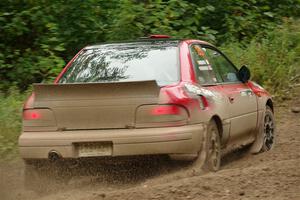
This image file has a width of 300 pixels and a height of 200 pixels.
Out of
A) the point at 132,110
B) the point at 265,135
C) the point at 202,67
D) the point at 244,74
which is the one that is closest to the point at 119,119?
the point at 132,110

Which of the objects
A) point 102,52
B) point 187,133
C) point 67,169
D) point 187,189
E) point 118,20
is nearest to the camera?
point 187,189

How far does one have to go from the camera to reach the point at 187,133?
246 inches

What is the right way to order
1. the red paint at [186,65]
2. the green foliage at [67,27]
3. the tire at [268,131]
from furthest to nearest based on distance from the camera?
1. the green foliage at [67,27]
2. the tire at [268,131]
3. the red paint at [186,65]

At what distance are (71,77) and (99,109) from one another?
0.97 meters

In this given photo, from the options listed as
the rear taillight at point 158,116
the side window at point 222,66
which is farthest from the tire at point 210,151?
the side window at point 222,66

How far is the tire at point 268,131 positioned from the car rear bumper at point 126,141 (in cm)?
238

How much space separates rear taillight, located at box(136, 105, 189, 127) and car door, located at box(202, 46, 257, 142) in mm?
1155

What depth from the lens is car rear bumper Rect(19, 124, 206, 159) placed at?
20.3 feet

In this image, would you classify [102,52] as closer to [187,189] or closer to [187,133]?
[187,133]

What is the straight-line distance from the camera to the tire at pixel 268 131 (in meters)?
8.64

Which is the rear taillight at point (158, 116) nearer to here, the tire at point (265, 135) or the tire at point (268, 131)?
the tire at point (265, 135)

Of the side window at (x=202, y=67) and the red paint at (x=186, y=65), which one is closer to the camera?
the red paint at (x=186, y=65)

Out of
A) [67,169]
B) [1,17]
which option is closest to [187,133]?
[67,169]

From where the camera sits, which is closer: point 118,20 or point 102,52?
point 102,52
